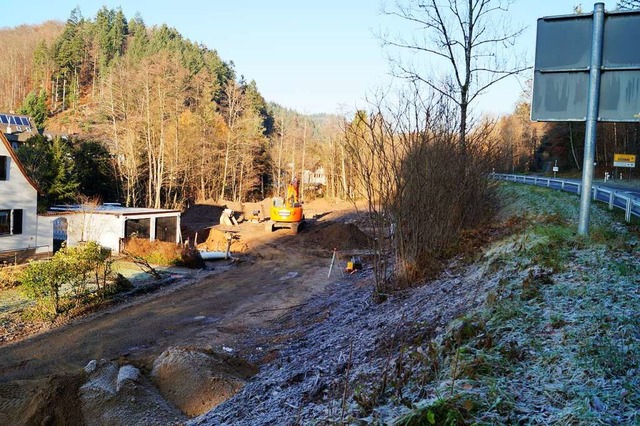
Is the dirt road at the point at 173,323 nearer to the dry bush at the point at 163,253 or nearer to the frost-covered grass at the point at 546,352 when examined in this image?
the dry bush at the point at 163,253

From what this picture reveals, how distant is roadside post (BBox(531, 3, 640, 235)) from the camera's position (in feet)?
19.8

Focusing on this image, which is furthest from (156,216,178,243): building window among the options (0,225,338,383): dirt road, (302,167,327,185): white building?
(302,167,327,185): white building

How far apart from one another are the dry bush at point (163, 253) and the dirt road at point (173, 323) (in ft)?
6.48

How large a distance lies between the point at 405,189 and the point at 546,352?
5.47 m

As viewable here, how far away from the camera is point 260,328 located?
11.4 meters

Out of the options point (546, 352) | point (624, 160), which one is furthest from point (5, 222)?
point (624, 160)

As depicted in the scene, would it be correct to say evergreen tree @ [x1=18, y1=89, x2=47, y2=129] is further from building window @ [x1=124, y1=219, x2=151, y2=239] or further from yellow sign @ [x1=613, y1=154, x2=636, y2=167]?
yellow sign @ [x1=613, y1=154, x2=636, y2=167]

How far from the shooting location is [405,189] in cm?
900

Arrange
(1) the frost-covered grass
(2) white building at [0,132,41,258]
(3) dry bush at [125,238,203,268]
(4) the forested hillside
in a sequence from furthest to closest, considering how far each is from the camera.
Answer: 1. (4) the forested hillside
2. (3) dry bush at [125,238,203,268]
3. (2) white building at [0,132,41,258]
4. (1) the frost-covered grass

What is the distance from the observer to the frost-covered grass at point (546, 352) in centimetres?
300

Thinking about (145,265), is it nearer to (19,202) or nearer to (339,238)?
(19,202)

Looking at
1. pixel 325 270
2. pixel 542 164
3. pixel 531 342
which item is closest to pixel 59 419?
pixel 531 342

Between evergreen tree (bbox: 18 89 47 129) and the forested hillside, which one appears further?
evergreen tree (bbox: 18 89 47 129)

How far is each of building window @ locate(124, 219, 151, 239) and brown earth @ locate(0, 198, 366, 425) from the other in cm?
444
